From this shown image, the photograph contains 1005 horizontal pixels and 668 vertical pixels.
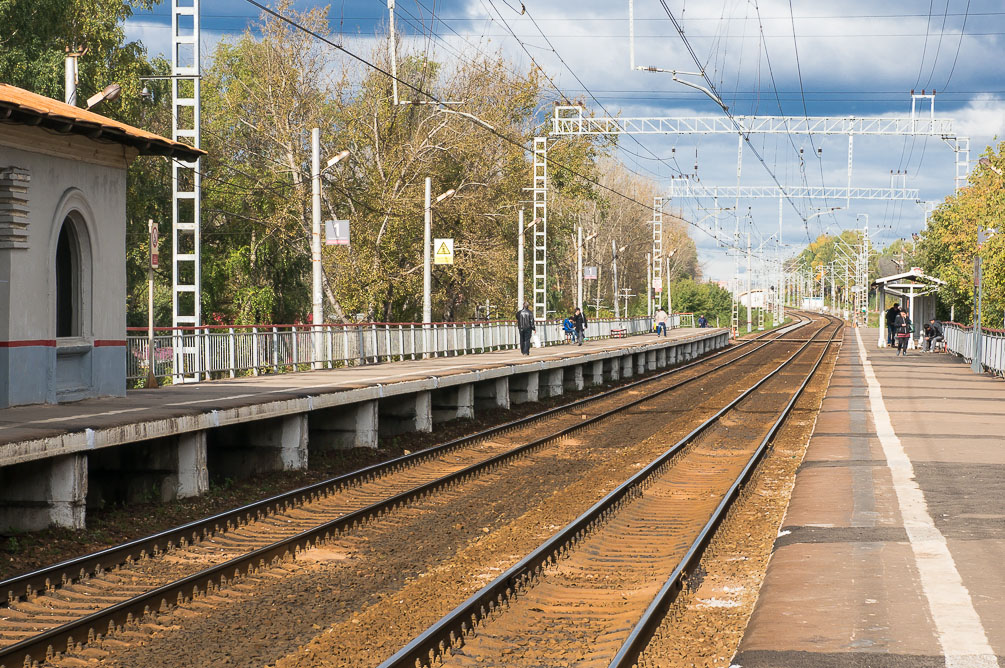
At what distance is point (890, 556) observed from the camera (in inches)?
356

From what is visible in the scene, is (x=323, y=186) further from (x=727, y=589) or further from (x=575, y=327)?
(x=727, y=589)

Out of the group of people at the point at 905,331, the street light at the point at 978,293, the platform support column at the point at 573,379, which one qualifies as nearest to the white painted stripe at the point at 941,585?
the street light at the point at 978,293

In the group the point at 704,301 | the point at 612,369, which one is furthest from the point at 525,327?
the point at 704,301

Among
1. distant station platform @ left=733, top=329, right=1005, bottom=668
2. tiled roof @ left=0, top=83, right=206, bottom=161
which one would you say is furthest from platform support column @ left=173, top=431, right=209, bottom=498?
distant station platform @ left=733, top=329, right=1005, bottom=668

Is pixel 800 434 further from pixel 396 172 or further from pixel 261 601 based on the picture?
pixel 396 172

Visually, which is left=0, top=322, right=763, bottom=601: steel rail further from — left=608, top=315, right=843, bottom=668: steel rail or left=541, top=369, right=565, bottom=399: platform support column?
left=541, top=369, right=565, bottom=399: platform support column

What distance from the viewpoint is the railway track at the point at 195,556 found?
8.02 meters

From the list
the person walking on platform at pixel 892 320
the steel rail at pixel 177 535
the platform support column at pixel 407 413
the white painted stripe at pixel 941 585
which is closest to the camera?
the white painted stripe at pixel 941 585

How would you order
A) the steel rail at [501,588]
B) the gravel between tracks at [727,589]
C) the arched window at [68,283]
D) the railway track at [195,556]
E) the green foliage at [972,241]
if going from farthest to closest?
the green foliage at [972,241], the arched window at [68,283], the railway track at [195,556], the gravel between tracks at [727,589], the steel rail at [501,588]

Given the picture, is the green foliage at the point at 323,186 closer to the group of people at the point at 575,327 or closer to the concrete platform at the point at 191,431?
the group of people at the point at 575,327

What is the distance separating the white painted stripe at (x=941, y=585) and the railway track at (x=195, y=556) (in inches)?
210

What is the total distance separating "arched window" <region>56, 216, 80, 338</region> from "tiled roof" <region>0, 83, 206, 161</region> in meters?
1.37

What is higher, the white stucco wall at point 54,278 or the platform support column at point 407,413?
the white stucco wall at point 54,278

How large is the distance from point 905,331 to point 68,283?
38.6 m
